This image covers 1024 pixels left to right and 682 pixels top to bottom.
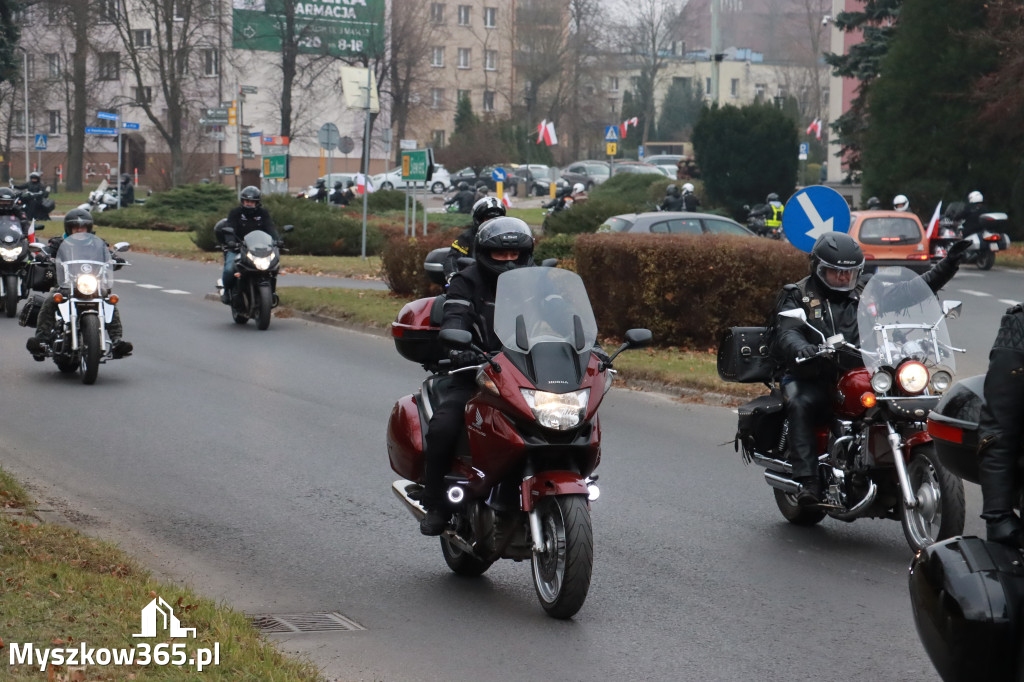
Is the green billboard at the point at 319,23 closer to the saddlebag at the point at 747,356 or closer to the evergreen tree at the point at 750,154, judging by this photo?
the evergreen tree at the point at 750,154

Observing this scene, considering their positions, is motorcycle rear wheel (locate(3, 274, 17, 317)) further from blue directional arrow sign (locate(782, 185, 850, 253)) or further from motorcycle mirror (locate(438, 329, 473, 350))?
motorcycle mirror (locate(438, 329, 473, 350))

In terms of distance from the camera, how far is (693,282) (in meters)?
16.1

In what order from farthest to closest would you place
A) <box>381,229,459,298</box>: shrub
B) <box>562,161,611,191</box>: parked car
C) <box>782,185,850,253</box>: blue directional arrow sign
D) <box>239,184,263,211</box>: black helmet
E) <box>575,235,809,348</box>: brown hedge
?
1. <box>562,161,611,191</box>: parked car
2. <box>381,229,459,298</box>: shrub
3. <box>239,184,263,211</box>: black helmet
4. <box>575,235,809,348</box>: brown hedge
5. <box>782,185,850,253</box>: blue directional arrow sign

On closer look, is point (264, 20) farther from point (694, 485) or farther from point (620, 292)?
point (694, 485)

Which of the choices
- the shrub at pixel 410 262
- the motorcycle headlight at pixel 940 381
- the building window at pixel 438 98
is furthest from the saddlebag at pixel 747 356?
the building window at pixel 438 98

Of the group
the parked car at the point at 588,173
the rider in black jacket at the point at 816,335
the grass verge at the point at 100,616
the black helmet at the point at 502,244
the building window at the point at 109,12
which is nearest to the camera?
the grass verge at the point at 100,616

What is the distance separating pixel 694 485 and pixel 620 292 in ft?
23.7

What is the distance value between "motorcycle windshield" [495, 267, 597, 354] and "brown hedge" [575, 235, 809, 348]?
9711 millimetres

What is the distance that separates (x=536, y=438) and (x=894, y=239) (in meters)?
21.8

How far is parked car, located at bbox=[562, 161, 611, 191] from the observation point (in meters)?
68.0

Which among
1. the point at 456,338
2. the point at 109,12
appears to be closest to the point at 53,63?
the point at 109,12

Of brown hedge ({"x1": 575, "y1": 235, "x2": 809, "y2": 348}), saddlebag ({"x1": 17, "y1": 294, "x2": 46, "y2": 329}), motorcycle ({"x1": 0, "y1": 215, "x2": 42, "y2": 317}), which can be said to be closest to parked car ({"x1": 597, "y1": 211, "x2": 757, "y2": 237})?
brown hedge ({"x1": 575, "y1": 235, "x2": 809, "y2": 348})

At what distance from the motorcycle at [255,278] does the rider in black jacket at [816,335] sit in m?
12.0

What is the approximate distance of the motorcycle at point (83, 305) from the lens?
13.8m
